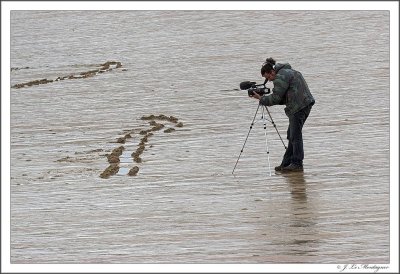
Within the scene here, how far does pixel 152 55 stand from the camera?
80.6 feet

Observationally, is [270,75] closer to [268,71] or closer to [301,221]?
[268,71]

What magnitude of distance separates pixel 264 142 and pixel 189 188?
109 inches

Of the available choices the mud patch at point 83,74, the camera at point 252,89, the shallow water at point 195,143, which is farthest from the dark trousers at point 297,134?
the mud patch at point 83,74

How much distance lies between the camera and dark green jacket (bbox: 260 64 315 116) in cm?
1426

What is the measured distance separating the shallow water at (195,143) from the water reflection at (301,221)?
0.07ft

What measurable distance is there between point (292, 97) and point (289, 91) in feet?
0.28

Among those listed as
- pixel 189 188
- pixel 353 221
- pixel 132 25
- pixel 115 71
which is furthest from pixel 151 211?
pixel 132 25

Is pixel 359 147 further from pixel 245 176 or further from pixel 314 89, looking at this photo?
pixel 314 89

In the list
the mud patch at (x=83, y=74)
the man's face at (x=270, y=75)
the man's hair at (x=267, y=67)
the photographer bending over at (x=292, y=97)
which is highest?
the man's hair at (x=267, y=67)

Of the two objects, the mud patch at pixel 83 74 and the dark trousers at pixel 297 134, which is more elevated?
the dark trousers at pixel 297 134

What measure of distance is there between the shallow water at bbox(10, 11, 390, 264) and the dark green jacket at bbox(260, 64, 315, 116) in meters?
0.88

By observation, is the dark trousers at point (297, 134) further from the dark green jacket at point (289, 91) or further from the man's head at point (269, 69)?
the man's head at point (269, 69)

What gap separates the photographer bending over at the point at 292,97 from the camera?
14.3m

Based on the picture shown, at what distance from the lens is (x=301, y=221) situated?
11.8 m
